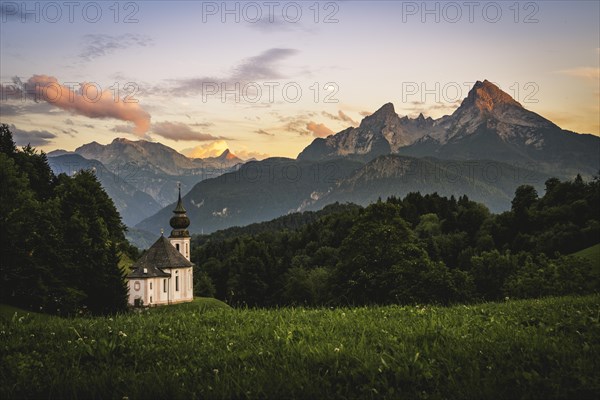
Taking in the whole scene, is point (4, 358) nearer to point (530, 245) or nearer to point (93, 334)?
point (93, 334)

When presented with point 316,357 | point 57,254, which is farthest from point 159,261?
point 316,357

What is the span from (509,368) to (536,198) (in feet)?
373

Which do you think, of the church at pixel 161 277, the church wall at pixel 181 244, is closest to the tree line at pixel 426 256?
the church wall at pixel 181 244

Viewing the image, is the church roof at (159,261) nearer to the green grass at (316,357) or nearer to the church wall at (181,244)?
the church wall at (181,244)

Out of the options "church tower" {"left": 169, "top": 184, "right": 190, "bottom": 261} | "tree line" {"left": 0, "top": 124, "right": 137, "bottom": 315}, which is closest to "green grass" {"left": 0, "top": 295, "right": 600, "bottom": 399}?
"tree line" {"left": 0, "top": 124, "right": 137, "bottom": 315}

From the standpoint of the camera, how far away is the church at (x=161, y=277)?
296 feet

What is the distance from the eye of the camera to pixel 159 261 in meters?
95.6

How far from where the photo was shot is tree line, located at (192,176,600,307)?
4666cm

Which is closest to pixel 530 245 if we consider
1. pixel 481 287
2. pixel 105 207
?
pixel 481 287

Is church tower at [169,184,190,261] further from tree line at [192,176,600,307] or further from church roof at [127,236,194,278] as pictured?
tree line at [192,176,600,307]

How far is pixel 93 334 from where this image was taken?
1140 cm

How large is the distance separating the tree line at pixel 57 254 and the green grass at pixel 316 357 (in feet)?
87.9

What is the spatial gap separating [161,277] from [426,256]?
55022 millimetres

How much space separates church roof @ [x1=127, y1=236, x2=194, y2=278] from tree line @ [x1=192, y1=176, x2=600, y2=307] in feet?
44.2
